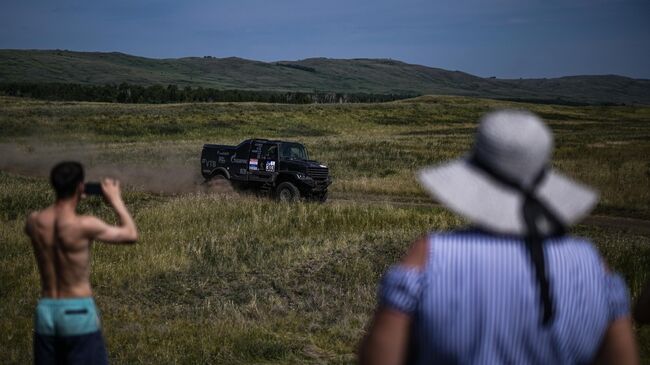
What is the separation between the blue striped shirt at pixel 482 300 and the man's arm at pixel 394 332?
2 cm

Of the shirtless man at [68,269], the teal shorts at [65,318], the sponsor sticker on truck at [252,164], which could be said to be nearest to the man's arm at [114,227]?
the shirtless man at [68,269]

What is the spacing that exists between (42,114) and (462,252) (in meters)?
71.4

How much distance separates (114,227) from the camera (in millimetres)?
4762

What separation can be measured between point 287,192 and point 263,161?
1.34 m

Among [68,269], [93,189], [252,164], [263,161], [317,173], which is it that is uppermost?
[93,189]

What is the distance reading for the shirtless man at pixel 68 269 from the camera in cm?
470

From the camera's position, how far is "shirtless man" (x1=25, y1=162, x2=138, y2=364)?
4.70 m

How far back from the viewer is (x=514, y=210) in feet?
7.37

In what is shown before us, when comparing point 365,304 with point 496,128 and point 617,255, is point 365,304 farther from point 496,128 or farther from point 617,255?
point 496,128

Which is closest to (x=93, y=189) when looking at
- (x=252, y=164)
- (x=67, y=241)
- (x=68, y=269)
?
(x=67, y=241)

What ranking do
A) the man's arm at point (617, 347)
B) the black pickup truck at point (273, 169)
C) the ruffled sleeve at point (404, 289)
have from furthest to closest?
the black pickup truck at point (273, 169), the man's arm at point (617, 347), the ruffled sleeve at point (404, 289)

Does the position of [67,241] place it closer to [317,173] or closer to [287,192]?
[317,173]

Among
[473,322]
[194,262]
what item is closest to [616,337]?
[473,322]

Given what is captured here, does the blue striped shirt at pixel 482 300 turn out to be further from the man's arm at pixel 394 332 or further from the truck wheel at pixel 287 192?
the truck wheel at pixel 287 192
